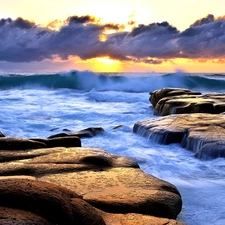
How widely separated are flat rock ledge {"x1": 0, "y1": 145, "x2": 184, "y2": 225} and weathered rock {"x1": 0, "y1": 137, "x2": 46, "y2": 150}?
2.6 inches

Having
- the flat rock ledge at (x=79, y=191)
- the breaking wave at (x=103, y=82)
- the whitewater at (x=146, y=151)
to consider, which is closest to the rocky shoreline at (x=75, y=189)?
the flat rock ledge at (x=79, y=191)

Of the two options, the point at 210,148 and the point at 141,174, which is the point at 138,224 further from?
the point at 210,148

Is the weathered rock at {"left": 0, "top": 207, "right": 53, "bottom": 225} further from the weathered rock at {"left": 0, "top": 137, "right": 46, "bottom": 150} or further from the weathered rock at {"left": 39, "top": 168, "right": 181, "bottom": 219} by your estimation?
the weathered rock at {"left": 0, "top": 137, "right": 46, "bottom": 150}

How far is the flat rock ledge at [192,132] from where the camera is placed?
220 inches

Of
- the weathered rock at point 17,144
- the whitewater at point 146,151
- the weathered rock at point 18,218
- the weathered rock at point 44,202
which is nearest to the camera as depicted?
the weathered rock at point 18,218

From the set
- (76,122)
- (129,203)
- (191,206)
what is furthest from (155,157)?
(76,122)

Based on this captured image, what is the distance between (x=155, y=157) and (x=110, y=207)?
10.7 ft

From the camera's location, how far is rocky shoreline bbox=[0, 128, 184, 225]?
1.79 meters

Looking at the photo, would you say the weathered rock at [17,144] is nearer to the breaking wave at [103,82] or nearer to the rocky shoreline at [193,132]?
the rocky shoreline at [193,132]

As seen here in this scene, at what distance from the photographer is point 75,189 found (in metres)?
2.82

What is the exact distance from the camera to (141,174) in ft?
10.8

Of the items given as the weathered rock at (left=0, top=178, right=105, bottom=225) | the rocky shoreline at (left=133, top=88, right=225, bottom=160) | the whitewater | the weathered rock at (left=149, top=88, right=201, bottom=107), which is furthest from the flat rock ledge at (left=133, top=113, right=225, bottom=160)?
the weathered rock at (left=149, top=88, right=201, bottom=107)

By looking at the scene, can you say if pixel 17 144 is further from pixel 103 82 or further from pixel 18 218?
pixel 103 82

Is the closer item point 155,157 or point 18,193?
point 18,193
